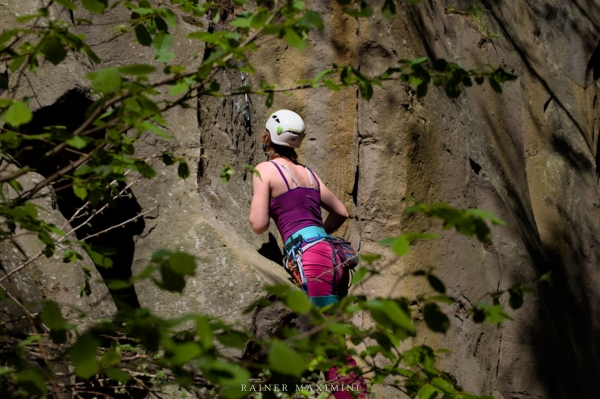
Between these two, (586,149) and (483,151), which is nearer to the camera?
(483,151)

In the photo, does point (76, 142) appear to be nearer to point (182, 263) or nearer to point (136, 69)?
point (136, 69)

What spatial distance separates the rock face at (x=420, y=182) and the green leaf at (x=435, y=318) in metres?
2.46

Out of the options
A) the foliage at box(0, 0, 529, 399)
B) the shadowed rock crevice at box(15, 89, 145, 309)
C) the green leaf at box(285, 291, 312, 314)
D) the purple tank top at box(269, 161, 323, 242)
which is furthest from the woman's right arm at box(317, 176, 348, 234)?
the green leaf at box(285, 291, 312, 314)

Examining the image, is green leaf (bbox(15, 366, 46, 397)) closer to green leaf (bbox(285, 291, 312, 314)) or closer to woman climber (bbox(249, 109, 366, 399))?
green leaf (bbox(285, 291, 312, 314))

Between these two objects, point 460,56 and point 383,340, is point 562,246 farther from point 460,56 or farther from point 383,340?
point 383,340

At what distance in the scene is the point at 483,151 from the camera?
639 centimetres

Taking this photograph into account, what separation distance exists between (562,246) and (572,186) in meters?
0.74

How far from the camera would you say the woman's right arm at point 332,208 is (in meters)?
Answer: 5.12

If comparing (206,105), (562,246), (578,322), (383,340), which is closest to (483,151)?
(562,246)

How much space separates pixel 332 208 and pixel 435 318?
9.89 ft

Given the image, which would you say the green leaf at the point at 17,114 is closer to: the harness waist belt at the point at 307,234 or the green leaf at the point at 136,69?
the green leaf at the point at 136,69

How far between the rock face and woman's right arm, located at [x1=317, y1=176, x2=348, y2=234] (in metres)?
0.54

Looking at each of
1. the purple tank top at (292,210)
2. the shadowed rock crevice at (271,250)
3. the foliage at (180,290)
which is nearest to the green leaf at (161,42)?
the foliage at (180,290)

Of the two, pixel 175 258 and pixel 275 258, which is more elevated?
pixel 175 258
